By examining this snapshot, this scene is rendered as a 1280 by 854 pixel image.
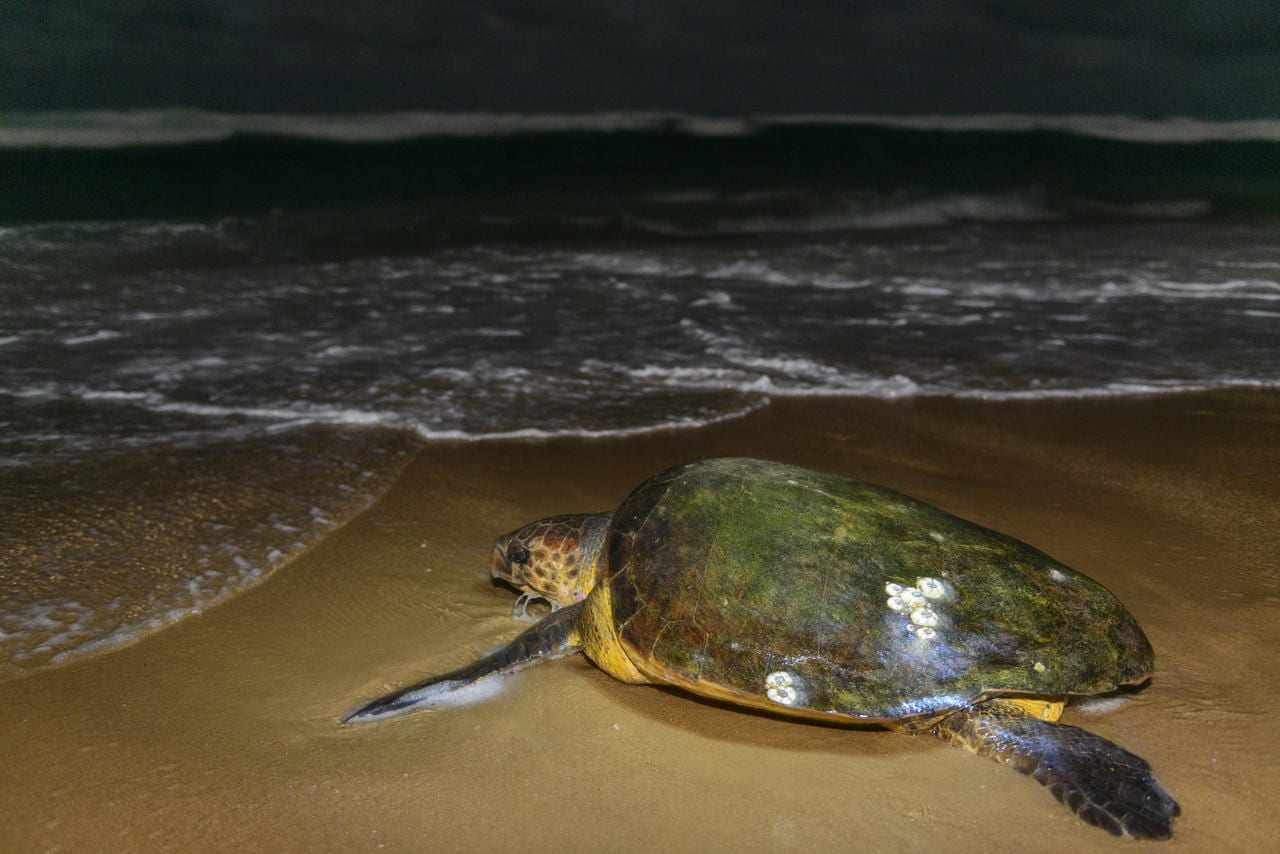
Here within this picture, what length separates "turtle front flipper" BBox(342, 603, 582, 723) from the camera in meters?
2.29

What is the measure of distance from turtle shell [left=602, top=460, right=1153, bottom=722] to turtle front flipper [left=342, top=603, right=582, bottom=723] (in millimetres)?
237

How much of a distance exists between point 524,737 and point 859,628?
867 millimetres

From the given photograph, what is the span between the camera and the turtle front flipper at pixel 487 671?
7.50 feet

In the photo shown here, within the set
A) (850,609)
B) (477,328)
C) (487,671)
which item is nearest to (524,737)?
(487,671)

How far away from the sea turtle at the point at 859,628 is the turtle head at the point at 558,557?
8.9 inches

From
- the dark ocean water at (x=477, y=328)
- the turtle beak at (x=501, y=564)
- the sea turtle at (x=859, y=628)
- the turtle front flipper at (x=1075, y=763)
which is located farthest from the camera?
the dark ocean water at (x=477, y=328)

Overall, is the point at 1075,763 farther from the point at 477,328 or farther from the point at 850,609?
the point at 477,328

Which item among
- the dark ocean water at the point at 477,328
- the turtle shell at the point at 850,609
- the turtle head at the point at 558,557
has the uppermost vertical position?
the turtle shell at the point at 850,609

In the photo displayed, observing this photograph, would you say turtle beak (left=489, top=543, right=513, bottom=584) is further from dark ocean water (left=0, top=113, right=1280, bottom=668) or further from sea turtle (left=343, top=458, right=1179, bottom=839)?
dark ocean water (left=0, top=113, right=1280, bottom=668)

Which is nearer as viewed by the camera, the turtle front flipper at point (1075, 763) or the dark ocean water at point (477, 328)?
the turtle front flipper at point (1075, 763)

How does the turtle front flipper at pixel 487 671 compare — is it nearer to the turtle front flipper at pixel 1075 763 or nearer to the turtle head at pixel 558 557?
the turtle head at pixel 558 557

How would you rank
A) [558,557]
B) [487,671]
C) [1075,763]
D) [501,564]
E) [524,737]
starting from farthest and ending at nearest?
[501,564]
[558,557]
[487,671]
[524,737]
[1075,763]

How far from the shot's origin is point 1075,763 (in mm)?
1978

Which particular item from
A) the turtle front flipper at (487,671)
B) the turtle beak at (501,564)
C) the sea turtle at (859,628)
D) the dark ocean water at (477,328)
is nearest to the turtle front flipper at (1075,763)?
the sea turtle at (859,628)
